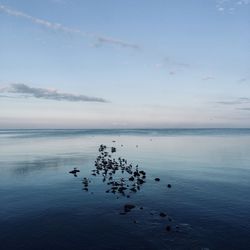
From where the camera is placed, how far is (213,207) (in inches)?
1328

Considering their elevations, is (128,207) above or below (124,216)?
above

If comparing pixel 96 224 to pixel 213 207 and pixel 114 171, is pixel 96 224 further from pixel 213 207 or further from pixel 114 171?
pixel 114 171

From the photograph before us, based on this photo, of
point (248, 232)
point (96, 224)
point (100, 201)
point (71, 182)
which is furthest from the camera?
point (71, 182)

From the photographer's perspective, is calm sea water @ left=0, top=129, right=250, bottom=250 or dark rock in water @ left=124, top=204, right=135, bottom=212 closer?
calm sea water @ left=0, top=129, right=250, bottom=250

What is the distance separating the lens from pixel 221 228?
90.3 feet

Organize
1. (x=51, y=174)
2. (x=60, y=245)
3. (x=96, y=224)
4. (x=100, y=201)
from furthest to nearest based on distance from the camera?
(x=51, y=174) < (x=100, y=201) < (x=96, y=224) < (x=60, y=245)

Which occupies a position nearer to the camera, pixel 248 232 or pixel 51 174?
pixel 248 232

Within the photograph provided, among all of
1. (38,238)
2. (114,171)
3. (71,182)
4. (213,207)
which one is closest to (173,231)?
(213,207)

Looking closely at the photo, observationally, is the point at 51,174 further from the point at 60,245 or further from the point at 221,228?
the point at 221,228

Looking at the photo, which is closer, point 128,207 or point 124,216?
point 124,216

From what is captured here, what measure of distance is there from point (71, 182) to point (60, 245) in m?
22.9

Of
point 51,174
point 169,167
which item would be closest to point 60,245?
point 51,174

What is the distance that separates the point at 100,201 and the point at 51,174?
20421 millimetres

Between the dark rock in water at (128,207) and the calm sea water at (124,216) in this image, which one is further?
the dark rock in water at (128,207)
